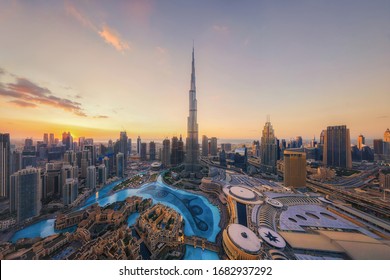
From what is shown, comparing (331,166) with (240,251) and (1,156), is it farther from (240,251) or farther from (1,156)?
(1,156)

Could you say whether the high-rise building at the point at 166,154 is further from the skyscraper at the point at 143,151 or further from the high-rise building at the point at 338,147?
the high-rise building at the point at 338,147

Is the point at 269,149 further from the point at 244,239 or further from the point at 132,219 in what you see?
the point at 132,219

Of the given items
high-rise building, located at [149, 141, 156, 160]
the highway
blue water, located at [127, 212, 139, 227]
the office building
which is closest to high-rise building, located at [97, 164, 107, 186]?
blue water, located at [127, 212, 139, 227]

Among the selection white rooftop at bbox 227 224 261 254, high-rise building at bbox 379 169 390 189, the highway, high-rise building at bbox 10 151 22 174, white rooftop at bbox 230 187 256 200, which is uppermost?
high-rise building at bbox 10 151 22 174

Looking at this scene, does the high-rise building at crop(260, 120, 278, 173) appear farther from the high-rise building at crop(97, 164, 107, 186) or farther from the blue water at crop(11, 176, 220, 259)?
the high-rise building at crop(97, 164, 107, 186)

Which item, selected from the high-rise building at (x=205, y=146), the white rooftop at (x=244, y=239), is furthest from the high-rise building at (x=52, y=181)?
the high-rise building at (x=205, y=146)

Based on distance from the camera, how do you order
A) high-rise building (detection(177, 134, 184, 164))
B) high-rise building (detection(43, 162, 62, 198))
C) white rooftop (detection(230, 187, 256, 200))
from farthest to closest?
high-rise building (detection(177, 134, 184, 164)) → high-rise building (detection(43, 162, 62, 198)) → white rooftop (detection(230, 187, 256, 200))

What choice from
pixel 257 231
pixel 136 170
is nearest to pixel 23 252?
pixel 257 231
